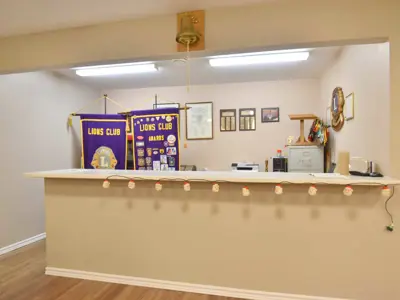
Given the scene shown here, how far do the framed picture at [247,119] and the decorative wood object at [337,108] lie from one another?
1357mm

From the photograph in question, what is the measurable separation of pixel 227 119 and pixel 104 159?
85.3 inches

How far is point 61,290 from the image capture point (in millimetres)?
2361

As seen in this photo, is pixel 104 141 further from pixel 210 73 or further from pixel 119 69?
pixel 210 73

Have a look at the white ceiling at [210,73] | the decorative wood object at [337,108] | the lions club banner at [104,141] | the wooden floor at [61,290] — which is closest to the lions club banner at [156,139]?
the lions club banner at [104,141]

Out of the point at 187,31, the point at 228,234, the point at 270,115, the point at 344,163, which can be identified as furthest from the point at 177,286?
the point at 270,115

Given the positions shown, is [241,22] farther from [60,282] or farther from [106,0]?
[60,282]

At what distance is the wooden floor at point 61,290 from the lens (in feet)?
7.37

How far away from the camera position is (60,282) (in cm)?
251

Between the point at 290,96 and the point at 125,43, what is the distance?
307 cm

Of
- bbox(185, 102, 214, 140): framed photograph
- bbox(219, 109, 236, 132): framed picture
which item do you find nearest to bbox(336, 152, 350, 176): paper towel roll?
bbox(219, 109, 236, 132): framed picture

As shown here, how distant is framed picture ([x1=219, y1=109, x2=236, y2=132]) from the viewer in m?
4.73

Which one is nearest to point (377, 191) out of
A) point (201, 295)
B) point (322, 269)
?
point (322, 269)

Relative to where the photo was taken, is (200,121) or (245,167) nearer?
(245,167)

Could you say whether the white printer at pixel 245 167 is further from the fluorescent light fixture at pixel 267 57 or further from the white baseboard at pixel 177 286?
the white baseboard at pixel 177 286
